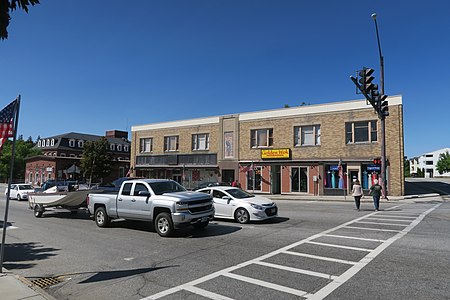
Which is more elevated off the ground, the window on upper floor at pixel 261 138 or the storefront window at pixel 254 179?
the window on upper floor at pixel 261 138

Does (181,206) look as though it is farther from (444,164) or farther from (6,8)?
(444,164)

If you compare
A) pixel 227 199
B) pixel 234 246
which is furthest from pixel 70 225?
pixel 234 246

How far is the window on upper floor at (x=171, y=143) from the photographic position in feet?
130

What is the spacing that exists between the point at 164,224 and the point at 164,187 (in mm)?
1448

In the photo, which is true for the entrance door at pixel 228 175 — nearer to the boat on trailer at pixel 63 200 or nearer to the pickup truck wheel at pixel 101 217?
the boat on trailer at pixel 63 200

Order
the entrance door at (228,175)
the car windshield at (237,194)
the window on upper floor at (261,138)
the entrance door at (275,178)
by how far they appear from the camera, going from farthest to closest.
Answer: the entrance door at (228,175) → the window on upper floor at (261,138) → the entrance door at (275,178) → the car windshield at (237,194)

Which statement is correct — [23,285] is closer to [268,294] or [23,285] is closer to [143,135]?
[268,294]

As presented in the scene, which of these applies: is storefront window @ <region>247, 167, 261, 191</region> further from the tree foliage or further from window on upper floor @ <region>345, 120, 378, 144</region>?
the tree foliage

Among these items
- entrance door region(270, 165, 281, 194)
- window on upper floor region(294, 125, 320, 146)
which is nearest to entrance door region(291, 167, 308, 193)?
entrance door region(270, 165, 281, 194)

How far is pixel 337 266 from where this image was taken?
6.62 metres

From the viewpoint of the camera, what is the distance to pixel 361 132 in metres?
28.0

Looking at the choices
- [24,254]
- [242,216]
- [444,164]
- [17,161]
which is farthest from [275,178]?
[444,164]

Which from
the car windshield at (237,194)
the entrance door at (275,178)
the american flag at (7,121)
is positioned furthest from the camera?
the entrance door at (275,178)

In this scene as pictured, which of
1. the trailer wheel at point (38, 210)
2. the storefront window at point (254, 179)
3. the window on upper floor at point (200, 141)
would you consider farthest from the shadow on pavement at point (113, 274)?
the window on upper floor at point (200, 141)
